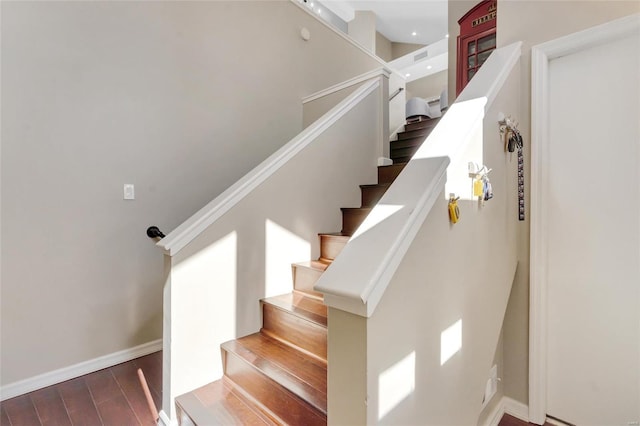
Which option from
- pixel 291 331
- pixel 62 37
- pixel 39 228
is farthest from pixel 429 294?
pixel 62 37

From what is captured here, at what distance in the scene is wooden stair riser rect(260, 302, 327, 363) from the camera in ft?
5.35

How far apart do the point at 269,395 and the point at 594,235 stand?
1806 mm

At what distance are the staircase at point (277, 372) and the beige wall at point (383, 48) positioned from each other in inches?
278

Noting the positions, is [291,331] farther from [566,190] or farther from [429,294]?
[566,190]

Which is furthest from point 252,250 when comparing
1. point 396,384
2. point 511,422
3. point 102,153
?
point 511,422

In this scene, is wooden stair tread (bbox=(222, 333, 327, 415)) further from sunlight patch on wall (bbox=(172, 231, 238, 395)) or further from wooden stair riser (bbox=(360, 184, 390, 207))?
wooden stair riser (bbox=(360, 184, 390, 207))

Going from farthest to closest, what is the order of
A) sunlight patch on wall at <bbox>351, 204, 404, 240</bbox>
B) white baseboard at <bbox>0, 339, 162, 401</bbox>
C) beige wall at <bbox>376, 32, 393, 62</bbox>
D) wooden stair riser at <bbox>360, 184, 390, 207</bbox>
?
beige wall at <bbox>376, 32, 393, 62</bbox>
wooden stair riser at <bbox>360, 184, 390, 207</bbox>
white baseboard at <bbox>0, 339, 162, 401</bbox>
sunlight patch on wall at <bbox>351, 204, 404, 240</bbox>

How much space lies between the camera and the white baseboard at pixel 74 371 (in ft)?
6.38

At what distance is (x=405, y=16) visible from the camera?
6.70 metres

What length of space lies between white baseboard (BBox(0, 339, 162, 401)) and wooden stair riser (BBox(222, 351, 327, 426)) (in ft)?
3.46

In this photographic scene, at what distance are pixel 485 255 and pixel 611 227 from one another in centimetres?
70

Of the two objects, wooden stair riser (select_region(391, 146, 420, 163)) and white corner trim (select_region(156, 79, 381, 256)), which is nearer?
white corner trim (select_region(156, 79, 381, 256))

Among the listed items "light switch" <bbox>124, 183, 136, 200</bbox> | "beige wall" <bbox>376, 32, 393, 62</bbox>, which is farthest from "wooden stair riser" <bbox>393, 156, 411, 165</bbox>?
"beige wall" <bbox>376, 32, 393, 62</bbox>

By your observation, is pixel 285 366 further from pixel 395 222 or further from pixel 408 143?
pixel 408 143
